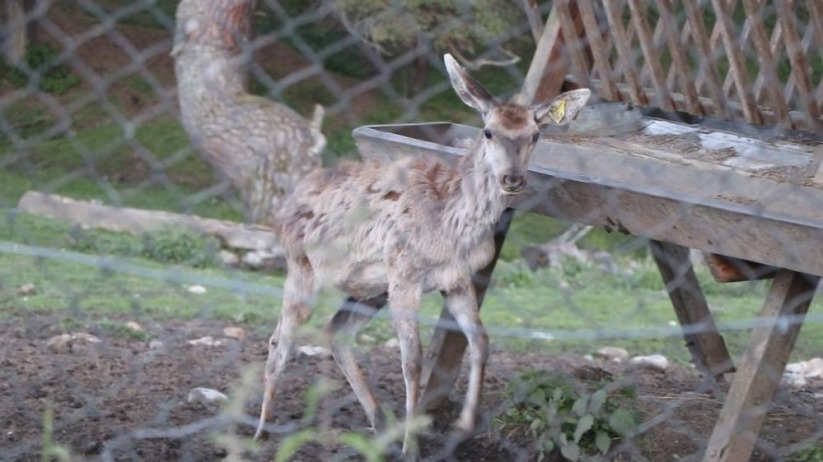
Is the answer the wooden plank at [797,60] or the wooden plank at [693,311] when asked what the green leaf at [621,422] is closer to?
the wooden plank at [693,311]

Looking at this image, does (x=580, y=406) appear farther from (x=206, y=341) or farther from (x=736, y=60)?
(x=206, y=341)

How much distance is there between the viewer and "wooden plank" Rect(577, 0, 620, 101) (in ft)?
15.6

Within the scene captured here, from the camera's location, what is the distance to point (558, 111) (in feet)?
15.0

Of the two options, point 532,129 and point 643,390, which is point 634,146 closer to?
point 532,129

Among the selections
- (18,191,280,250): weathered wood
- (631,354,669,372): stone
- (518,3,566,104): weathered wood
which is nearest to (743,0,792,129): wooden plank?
(518,3,566,104): weathered wood

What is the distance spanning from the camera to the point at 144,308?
24.5 feet

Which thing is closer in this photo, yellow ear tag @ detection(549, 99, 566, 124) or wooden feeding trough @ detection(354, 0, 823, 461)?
wooden feeding trough @ detection(354, 0, 823, 461)

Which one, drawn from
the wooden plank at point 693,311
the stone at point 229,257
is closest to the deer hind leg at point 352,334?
the wooden plank at point 693,311

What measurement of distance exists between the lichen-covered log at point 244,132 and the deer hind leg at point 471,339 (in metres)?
6.06

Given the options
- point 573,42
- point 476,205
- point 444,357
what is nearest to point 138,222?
point 444,357

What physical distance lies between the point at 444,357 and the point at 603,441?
89 centimetres

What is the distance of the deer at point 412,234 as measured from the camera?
4.61 m

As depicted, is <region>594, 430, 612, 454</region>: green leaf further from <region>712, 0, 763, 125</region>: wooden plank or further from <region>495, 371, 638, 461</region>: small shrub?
<region>712, 0, 763, 125</region>: wooden plank

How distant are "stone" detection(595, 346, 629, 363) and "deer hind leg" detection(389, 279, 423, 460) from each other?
2668mm
